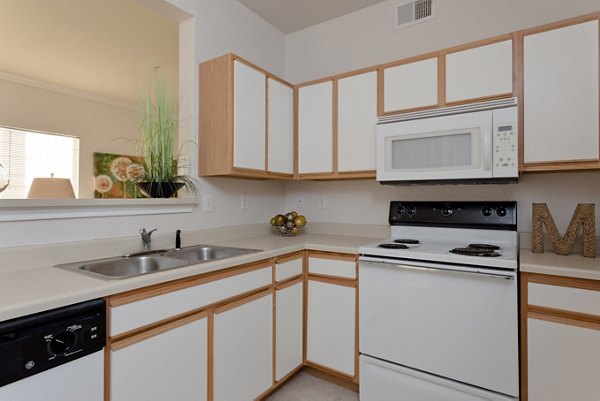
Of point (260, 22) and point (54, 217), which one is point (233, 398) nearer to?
point (54, 217)

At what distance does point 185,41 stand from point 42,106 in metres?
3.48

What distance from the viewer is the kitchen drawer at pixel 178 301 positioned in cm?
114

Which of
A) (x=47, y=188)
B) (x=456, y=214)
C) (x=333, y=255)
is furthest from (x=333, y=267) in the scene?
(x=47, y=188)

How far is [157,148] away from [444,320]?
1799 mm

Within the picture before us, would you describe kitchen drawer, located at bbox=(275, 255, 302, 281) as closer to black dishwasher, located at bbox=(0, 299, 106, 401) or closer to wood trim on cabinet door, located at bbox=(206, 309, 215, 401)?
wood trim on cabinet door, located at bbox=(206, 309, 215, 401)

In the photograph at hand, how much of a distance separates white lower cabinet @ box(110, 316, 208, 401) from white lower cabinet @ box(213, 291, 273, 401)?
91 mm

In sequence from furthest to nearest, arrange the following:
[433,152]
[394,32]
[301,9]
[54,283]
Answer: [301,9] → [394,32] → [433,152] → [54,283]

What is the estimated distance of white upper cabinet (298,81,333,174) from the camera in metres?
2.33

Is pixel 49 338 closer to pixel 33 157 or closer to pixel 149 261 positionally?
pixel 149 261

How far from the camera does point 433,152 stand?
191cm

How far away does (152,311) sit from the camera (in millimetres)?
1231

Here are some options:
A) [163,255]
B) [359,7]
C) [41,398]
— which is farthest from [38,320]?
[359,7]

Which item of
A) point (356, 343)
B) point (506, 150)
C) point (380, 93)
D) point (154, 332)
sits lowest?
point (356, 343)

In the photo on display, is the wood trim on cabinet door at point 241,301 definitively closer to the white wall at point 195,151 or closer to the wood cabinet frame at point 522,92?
the white wall at point 195,151
